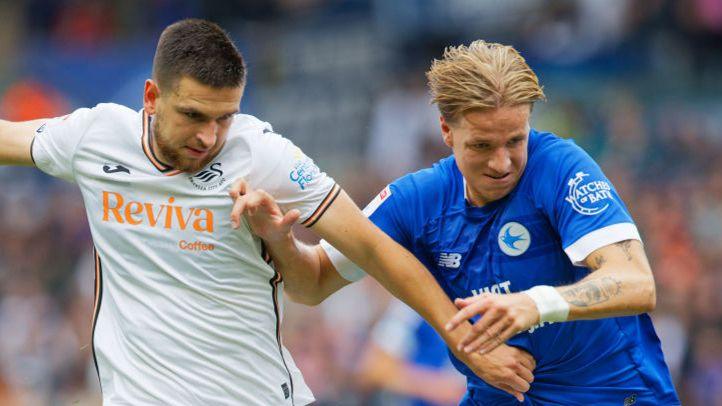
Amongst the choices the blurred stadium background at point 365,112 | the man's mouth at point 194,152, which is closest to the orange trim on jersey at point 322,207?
the man's mouth at point 194,152

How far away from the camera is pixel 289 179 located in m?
5.35

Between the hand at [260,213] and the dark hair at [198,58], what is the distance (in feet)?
1.48

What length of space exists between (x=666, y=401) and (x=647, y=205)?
6878mm

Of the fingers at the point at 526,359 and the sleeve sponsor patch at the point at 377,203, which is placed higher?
the sleeve sponsor patch at the point at 377,203

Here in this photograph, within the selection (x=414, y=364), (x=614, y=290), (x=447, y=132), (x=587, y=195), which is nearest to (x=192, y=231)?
(x=447, y=132)

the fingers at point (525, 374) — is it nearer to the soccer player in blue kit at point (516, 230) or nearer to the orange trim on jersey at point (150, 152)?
the soccer player in blue kit at point (516, 230)

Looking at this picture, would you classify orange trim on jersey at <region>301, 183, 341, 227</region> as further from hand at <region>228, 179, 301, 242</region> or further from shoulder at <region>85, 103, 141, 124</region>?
shoulder at <region>85, 103, 141, 124</region>

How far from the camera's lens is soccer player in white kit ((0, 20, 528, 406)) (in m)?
5.32

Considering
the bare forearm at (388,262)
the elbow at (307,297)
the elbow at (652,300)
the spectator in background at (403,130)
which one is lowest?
the spectator in background at (403,130)

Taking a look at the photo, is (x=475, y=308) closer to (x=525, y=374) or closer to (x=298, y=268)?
(x=525, y=374)

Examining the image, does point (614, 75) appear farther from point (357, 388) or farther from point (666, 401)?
point (666, 401)

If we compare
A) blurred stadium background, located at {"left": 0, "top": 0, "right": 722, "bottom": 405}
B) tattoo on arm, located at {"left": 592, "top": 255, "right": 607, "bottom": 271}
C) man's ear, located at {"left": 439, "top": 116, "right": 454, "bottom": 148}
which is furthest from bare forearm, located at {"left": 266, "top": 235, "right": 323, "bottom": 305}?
blurred stadium background, located at {"left": 0, "top": 0, "right": 722, "bottom": 405}

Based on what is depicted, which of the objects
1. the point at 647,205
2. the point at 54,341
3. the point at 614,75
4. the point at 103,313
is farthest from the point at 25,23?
the point at 103,313

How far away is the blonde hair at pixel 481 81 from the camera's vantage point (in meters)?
5.38
